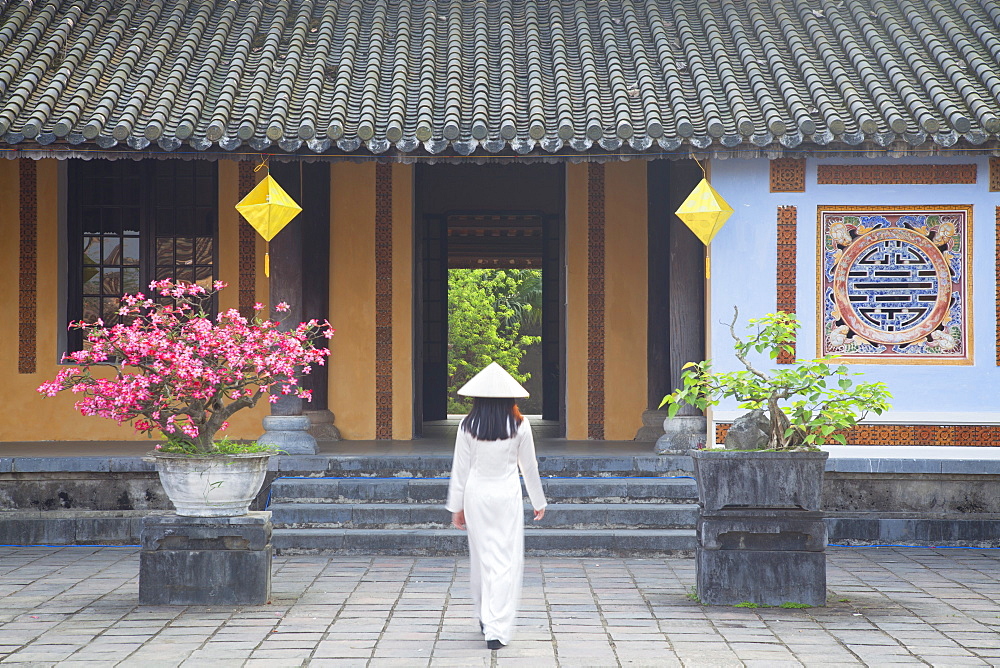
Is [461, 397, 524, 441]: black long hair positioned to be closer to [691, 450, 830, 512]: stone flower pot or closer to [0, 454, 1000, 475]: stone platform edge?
[691, 450, 830, 512]: stone flower pot

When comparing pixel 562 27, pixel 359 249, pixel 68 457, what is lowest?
pixel 68 457

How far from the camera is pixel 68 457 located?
848 centimetres

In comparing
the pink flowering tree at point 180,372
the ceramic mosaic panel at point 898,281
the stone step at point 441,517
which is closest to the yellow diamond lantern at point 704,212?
the ceramic mosaic panel at point 898,281

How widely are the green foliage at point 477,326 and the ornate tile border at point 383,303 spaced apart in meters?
11.3

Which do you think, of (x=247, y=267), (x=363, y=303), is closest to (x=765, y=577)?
(x=363, y=303)

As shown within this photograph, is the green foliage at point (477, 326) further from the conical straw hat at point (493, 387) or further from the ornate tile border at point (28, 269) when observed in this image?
the conical straw hat at point (493, 387)

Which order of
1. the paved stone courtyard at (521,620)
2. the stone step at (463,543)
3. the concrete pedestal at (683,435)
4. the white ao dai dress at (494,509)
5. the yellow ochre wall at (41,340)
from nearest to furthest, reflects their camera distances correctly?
the paved stone courtyard at (521,620), the white ao dai dress at (494,509), the stone step at (463,543), the concrete pedestal at (683,435), the yellow ochre wall at (41,340)

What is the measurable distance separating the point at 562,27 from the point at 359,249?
2877 mm

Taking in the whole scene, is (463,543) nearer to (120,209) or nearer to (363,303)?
(363,303)

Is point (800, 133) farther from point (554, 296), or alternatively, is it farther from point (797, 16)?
point (554, 296)

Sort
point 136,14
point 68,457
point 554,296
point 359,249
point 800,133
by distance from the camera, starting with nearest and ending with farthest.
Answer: point 800,133 → point 68,457 → point 136,14 → point 359,249 → point 554,296

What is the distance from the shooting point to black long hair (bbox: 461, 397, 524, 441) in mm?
5371

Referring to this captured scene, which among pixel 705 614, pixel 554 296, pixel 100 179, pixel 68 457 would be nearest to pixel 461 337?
pixel 554 296

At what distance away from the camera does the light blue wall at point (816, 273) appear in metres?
→ 8.30
